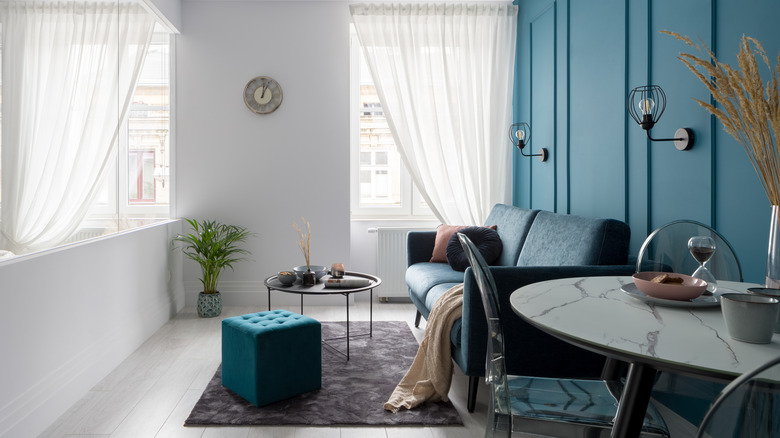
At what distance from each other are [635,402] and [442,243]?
2.87 metres

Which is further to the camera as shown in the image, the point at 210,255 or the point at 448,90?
the point at 448,90

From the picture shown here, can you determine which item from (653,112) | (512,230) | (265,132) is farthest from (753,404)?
(265,132)

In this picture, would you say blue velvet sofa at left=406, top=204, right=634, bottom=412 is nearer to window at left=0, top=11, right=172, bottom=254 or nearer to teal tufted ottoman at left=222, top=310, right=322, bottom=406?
teal tufted ottoman at left=222, top=310, right=322, bottom=406

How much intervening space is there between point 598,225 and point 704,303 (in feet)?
4.13

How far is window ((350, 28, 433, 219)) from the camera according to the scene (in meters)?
5.12

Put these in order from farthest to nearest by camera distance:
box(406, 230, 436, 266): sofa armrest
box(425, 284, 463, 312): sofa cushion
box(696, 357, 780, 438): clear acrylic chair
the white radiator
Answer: the white radiator
box(406, 230, 436, 266): sofa armrest
box(425, 284, 463, 312): sofa cushion
box(696, 357, 780, 438): clear acrylic chair

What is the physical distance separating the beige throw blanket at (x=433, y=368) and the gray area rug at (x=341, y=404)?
5 centimetres

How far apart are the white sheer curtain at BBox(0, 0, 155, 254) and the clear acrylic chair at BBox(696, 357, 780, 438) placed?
7.56 ft

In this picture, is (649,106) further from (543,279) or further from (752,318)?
(752,318)

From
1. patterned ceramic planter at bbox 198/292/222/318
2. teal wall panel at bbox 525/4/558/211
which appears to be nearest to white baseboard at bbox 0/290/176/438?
patterned ceramic planter at bbox 198/292/222/318

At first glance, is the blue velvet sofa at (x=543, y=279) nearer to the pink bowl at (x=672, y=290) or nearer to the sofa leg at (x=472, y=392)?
the sofa leg at (x=472, y=392)

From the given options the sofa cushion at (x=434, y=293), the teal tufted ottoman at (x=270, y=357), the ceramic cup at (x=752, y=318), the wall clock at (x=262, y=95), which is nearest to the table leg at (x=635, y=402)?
the ceramic cup at (x=752, y=318)

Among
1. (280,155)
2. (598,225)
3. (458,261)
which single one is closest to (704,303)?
(598,225)

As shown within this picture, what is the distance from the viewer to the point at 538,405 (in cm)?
150
